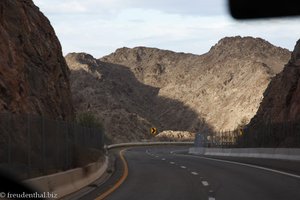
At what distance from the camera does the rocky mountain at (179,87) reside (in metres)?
122

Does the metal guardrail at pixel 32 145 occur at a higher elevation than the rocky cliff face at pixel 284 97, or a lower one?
lower

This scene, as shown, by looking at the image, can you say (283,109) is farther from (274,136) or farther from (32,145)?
(32,145)

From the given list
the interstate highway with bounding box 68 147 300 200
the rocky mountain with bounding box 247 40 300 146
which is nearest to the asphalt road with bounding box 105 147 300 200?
the interstate highway with bounding box 68 147 300 200

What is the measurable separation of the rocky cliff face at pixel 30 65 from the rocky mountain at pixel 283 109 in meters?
18.0

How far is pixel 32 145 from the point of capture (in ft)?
62.0

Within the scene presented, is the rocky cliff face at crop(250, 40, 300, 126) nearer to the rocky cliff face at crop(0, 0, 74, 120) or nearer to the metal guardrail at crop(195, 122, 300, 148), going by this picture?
the metal guardrail at crop(195, 122, 300, 148)

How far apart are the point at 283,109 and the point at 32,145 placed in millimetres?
46526

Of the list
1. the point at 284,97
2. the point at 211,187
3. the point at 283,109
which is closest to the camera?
the point at 211,187

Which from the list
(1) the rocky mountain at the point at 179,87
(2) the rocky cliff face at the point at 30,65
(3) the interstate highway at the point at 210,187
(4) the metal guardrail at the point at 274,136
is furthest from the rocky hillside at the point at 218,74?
(3) the interstate highway at the point at 210,187

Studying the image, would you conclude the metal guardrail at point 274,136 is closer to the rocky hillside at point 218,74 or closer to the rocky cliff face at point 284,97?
the rocky cliff face at point 284,97

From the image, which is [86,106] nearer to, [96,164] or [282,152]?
[282,152]

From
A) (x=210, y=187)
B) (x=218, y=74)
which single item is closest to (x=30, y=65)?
(x=210, y=187)

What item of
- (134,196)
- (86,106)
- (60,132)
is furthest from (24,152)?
(86,106)

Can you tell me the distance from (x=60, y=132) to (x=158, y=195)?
826 cm
